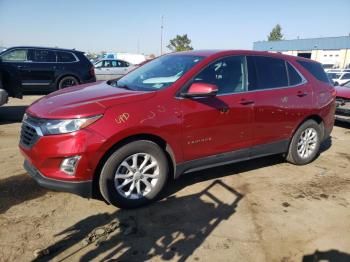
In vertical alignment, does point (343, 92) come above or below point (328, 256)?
above

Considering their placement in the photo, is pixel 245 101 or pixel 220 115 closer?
pixel 220 115

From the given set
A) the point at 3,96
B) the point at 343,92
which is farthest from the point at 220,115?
the point at 343,92

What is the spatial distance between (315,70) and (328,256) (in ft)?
11.1

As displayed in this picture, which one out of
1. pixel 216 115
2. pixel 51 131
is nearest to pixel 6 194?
pixel 51 131

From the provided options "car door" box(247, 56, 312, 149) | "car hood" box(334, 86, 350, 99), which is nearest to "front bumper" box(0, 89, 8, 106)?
"car door" box(247, 56, 312, 149)

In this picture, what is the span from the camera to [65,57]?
1149cm

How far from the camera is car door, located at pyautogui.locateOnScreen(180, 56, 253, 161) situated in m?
4.07

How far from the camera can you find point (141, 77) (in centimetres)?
468

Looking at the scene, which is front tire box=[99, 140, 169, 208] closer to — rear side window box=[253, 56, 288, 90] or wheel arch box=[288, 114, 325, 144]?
rear side window box=[253, 56, 288, 90]

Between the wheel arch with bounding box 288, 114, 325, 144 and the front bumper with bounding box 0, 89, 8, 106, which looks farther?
the front bumper with bounding box 0, 89, 8, 106

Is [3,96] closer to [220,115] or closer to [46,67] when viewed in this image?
[46,67]

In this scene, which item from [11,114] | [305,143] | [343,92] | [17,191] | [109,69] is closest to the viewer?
[17,191]

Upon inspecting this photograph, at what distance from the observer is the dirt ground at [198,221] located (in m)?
3.16

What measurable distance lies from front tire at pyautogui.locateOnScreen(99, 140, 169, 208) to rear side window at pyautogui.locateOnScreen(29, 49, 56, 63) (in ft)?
28.5
